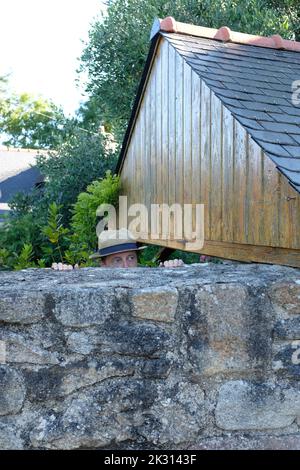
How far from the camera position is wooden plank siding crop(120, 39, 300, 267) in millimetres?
3881

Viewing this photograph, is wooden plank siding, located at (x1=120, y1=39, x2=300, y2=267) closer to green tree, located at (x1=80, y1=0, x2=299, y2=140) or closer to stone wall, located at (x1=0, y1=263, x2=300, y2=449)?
stone wall, located at (x1=0, y1=263, x2=300, y2=449)

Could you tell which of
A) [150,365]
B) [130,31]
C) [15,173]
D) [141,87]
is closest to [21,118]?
[15,173]

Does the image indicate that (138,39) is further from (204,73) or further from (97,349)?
(97,349)

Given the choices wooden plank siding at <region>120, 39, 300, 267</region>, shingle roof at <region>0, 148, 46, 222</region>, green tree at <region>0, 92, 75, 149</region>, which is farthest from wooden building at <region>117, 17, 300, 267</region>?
green tree at <region>0, 92, 75, 149</region>

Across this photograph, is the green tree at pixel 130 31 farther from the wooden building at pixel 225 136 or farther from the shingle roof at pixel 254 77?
the shingle roof at pixel 254 77

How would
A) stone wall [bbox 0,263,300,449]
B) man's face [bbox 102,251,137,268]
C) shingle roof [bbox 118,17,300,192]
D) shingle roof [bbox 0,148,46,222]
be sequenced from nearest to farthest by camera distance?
1. stone wall [bbox 0,263,300,449]
2. shingle roof [bbox 118,17,300,192]
3. man's face [bbox 102,251,137,268]
4. shingle roof [bbox 0,148,46,222]

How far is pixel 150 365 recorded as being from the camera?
1.94m

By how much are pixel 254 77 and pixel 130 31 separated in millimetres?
5479

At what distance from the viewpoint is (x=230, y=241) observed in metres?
4.71

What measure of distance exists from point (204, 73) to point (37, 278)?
11.0 feet

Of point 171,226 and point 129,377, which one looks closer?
point 129,377

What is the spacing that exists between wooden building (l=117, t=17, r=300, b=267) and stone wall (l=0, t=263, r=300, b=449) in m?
1.54

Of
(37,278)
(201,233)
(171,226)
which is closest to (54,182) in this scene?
(171,226)

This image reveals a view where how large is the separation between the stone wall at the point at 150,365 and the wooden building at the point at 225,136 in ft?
5.05
